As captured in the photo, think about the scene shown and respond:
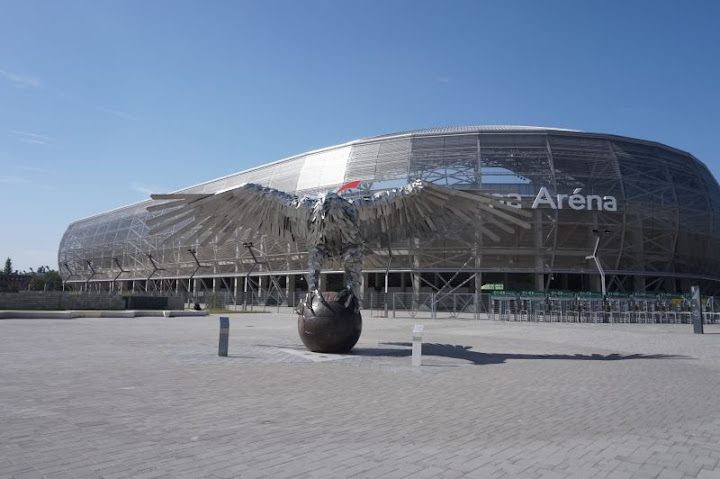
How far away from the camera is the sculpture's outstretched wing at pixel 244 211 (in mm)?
12461

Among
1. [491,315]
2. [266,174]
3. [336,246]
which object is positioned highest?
[266,174]

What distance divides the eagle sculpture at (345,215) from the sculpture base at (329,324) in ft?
0.87

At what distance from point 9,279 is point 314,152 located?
12496 centimetres

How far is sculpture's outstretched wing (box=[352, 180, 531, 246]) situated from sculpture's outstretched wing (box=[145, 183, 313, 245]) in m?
1.72

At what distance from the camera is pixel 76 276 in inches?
3214

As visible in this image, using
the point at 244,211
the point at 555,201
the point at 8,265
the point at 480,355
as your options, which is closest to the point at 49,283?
the point at 8,265

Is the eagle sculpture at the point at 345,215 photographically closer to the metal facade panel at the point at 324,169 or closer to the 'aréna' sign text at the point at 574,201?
the 'aréna' sign text at the point at 574,201

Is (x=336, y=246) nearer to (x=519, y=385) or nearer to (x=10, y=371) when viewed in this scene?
(x=519, y=385)

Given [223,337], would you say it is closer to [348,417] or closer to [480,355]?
[348,417]

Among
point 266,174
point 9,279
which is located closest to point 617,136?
point 266,174

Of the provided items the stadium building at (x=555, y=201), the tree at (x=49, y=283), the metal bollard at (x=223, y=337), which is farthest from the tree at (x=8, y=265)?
the metal bollard at (x=223, y=337)

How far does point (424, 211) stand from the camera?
509 inches

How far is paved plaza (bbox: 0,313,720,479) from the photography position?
4.00 m

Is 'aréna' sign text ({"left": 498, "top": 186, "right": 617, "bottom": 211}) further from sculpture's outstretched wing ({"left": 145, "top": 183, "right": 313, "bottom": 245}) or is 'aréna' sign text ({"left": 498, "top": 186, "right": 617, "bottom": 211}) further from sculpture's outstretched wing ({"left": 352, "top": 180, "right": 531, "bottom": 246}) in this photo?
sculpture's outstretched wing ({"left": 145, "top": 183, "right": 313, "bottom": 245})
